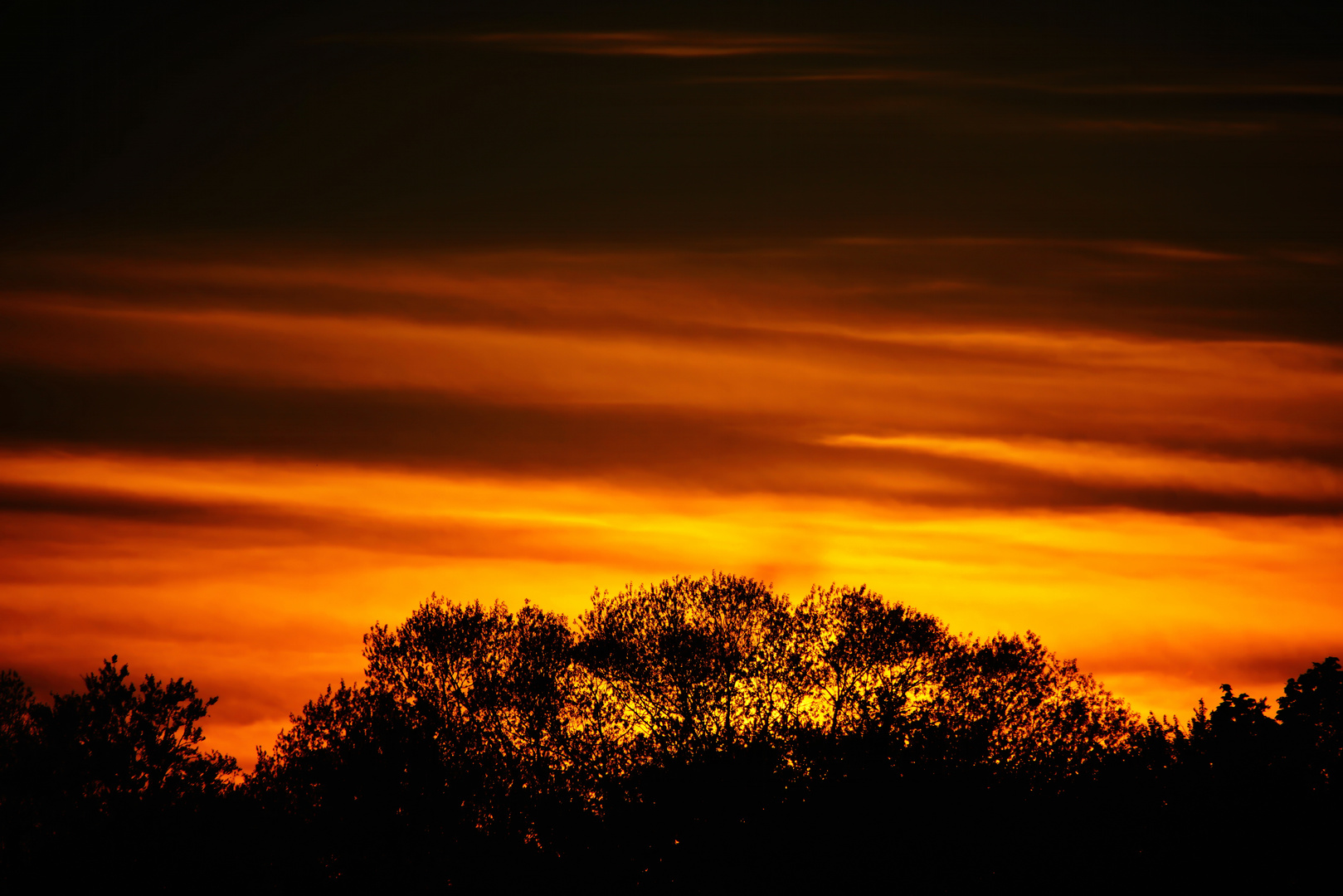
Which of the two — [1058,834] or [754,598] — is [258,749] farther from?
[1058,834]

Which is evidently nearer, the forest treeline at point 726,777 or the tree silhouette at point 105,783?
the forest treeline at point 726,777

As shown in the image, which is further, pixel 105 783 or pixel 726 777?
pixel 105 783

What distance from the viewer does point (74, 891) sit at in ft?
181

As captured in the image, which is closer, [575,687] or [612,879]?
[612,879]

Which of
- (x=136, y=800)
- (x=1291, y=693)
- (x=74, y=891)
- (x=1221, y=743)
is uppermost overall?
(x=1291, y=693)

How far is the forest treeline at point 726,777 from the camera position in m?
44.3

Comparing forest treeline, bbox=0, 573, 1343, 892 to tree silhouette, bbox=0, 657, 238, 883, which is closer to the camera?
forest treeline, bbox=0, 573, 1343, 892

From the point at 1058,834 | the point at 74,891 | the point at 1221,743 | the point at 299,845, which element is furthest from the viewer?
the point at 74,891

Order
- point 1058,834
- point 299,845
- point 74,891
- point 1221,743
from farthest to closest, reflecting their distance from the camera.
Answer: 1. point 74,891
2. point 299,845
3. point 1221,743
4. point 1058,834

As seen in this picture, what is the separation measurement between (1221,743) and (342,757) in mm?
33356

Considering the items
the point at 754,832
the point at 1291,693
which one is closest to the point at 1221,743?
the point at 1291,693

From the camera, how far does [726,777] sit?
157 feet

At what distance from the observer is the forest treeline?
44281 millimetres

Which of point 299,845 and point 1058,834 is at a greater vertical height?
point 1058,834
